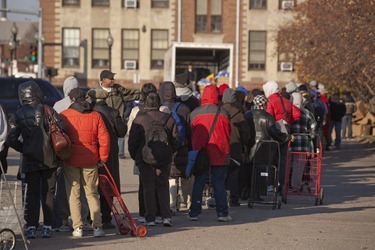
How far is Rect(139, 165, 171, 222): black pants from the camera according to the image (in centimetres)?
1437

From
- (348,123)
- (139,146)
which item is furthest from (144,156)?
(348,123)

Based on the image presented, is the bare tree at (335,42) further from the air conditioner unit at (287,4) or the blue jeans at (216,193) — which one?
the blue jeans at (216,193)

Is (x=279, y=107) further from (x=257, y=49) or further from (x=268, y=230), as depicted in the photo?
(x=257, y=49)

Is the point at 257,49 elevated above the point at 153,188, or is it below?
above

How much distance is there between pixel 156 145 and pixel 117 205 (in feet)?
3.22

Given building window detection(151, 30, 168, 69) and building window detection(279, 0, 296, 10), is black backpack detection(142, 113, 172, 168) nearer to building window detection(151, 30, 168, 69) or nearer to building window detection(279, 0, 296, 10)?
building window detection(279, 0, 296, 10)

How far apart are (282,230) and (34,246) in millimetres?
3612

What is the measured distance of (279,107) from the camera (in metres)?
19.1

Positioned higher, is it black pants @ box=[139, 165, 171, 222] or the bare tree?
the bare tree

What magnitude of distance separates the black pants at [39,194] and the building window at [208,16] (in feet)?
146

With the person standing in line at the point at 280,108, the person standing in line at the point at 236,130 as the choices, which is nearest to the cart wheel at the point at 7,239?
the person standing in line at the point at 236,130

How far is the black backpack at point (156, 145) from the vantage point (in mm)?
14156

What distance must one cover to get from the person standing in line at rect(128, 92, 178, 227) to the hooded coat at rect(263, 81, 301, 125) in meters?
4.84

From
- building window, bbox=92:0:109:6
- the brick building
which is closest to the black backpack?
the brick building
